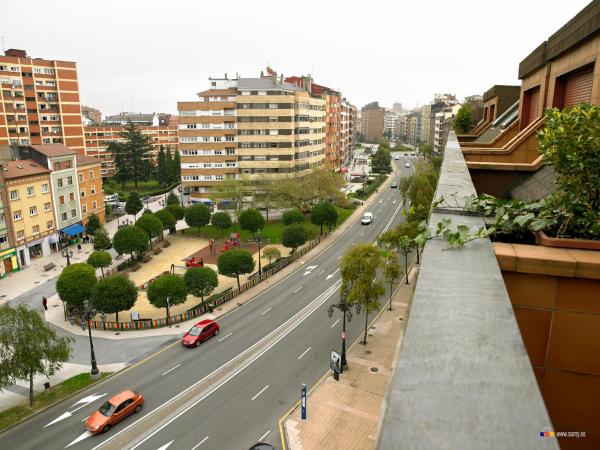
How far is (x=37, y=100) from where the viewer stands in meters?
69.7

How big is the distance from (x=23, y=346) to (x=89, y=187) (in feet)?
136

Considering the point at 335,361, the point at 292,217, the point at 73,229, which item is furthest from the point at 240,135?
the point at 335,361

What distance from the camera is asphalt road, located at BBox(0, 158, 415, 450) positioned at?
61.6 feet

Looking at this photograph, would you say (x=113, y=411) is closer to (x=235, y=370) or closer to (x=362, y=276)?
(x=235, y=370)

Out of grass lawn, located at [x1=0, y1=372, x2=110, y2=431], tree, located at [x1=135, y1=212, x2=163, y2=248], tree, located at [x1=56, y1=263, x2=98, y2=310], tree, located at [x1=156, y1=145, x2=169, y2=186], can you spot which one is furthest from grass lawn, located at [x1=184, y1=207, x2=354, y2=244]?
tree, located at [x1=156, y1=145, x2=169, y2=186]

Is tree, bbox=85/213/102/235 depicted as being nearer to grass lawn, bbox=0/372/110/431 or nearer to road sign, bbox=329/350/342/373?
grass lawn, bbox=0/372/110/431

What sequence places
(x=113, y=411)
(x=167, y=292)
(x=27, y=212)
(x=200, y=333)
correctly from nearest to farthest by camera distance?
(x=113, y=411)
(x=200, y=333)
(x=167, y=292)
(x=27, y=212)

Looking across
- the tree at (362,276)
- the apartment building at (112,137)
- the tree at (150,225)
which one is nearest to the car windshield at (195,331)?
the tree at (362,276)

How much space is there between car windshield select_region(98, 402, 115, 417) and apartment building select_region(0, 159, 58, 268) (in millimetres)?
29513

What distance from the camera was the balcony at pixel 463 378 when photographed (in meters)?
2.08

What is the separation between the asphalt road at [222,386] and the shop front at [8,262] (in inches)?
860

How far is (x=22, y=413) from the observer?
2092cm

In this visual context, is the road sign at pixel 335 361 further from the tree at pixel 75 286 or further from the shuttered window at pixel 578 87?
the tree at pixel 75 286

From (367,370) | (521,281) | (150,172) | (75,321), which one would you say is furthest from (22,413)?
(150,172)
